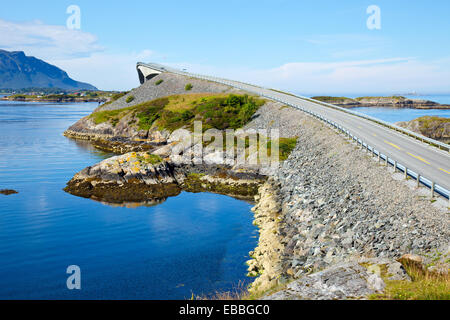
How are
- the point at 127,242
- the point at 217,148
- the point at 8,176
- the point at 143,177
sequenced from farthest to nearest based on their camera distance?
the point at 217,148 < the point at 8,176 < the point at 143,177 < the point at 127,242

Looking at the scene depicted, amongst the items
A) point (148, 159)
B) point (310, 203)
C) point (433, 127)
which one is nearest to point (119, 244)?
point (310, 203)

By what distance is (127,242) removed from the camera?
28.1 m

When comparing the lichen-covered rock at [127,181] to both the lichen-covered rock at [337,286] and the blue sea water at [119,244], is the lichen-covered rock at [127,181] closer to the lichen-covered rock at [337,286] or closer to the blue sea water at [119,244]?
the blue sea water at [119,244]

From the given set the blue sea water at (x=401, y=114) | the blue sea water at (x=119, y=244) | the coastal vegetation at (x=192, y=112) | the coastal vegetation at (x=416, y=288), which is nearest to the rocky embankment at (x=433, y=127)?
the blue sea water at (x=401, y=114)

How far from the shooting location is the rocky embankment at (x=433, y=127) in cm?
7775

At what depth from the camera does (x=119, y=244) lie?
27656mm

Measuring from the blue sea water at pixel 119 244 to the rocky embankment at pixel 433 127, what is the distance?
60811 mm

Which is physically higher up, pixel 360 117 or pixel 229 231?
pixel 360 117

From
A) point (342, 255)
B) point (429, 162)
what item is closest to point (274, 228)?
point (342, 255)

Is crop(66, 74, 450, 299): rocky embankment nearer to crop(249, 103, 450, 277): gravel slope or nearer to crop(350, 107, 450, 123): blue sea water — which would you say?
crop(249, 103, 450, 277): gravel slope

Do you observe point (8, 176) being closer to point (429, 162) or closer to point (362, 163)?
point (362, 163)

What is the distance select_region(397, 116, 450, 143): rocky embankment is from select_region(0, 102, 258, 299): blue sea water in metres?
60.8

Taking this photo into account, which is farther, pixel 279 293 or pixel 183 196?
pixel 183 196

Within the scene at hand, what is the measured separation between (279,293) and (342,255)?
31.3ft
